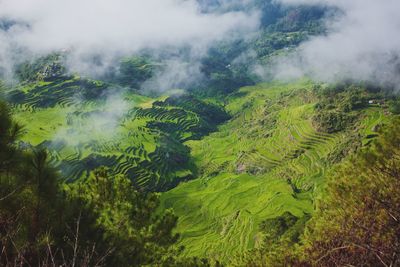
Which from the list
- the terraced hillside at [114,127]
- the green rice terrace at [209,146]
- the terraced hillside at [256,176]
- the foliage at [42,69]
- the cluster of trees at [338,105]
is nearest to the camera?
the terraced hillside at [256,176]

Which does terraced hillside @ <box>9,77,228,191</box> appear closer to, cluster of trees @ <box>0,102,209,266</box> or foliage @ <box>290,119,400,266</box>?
cluster of trees @ <box>0,102,209,266</box>

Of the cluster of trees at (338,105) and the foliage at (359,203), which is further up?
the foliage at (359,203)

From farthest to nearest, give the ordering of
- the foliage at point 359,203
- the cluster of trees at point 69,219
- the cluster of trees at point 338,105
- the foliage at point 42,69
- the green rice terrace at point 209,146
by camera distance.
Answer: the foliage at point 42,69 → the cluster of trees at point 338,105 → the green rice terrace at point 209,146 → the foliage at point 359,203 → the cluster of trees at point 69,219

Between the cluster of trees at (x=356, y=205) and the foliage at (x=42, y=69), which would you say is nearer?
the cluster of trees at (x=356, y=205)

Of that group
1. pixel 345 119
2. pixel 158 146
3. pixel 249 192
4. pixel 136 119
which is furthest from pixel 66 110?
pixel 345 119

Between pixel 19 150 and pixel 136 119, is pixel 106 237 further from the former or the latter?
pixel 136 119

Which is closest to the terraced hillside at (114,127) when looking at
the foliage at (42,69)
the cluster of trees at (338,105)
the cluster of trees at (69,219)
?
the foliage at (42,69)

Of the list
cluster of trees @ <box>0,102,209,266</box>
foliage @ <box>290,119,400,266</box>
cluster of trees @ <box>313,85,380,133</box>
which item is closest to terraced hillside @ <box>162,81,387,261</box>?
cluster of trees @ <box>313,85,380,133</box>

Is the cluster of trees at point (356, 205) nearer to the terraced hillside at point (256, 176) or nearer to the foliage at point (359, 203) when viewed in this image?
the foliage at point (359, 203)
